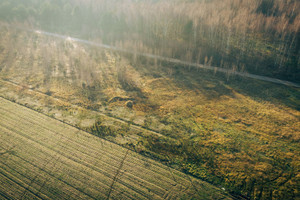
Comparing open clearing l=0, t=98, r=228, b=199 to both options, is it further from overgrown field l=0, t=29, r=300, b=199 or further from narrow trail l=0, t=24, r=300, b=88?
narrow trail l=0, t=24, r=300, b=88

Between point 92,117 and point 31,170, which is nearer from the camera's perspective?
point 31,170

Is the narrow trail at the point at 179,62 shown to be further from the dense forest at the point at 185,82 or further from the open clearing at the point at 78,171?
the open clearing at the point at 78,171

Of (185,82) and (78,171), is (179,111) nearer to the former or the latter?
(185,82)

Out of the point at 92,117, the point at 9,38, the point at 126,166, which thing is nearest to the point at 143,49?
the point at 92,117

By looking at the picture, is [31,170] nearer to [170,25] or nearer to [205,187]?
[205,187]

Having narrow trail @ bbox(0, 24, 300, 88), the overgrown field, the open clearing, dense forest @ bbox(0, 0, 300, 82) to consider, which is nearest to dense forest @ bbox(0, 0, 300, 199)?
the overgrown field

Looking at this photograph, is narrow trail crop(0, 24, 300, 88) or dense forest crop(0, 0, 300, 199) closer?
dense forest crop(0, 0, 300, 199)
